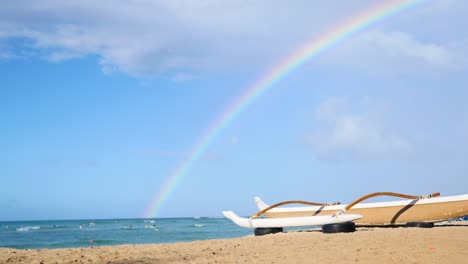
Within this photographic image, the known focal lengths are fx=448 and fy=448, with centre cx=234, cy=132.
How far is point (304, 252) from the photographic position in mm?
10344

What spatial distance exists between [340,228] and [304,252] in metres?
5.66

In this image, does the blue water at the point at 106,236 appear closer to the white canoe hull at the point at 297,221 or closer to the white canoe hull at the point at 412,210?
the white canoe hull at the point at 297,221

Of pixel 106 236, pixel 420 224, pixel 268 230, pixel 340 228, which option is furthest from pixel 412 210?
pixel 106 236

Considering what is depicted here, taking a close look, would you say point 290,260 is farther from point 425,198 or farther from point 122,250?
point 425,198

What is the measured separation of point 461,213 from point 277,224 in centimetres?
686

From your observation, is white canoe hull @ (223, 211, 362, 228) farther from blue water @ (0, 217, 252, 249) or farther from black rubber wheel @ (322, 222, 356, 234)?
blue water @ (0, 217, 252, 249)

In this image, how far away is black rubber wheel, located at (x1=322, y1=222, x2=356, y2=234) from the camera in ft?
50.7

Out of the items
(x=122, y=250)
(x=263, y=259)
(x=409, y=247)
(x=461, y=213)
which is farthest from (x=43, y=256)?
(x=461, y=213)

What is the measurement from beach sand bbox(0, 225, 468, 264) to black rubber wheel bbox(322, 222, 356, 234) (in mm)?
2575

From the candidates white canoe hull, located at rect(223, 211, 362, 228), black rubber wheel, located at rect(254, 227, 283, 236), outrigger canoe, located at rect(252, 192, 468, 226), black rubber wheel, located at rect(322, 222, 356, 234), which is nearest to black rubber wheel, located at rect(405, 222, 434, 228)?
outrigger canoe, located at rect(252, 192, 468, 226)

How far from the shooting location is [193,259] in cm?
984

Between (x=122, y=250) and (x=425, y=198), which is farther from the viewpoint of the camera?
(x=425, y=198)

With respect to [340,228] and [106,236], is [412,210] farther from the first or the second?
[106,236]

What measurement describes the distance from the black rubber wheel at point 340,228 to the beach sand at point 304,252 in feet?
8.45
